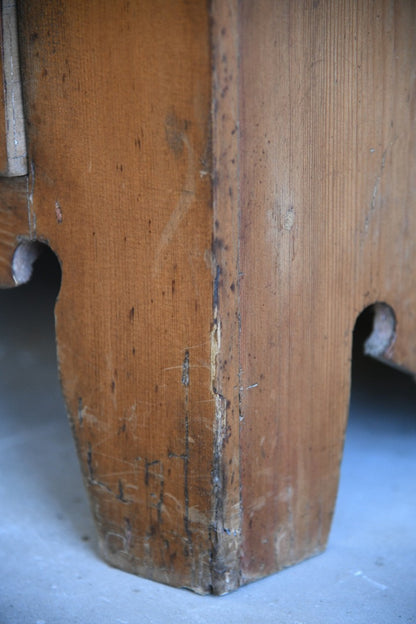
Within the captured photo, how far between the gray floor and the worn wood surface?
0.17ft

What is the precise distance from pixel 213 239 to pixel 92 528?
1.91 feet

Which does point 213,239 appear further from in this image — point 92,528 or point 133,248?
point 92,528

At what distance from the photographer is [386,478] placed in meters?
1.61

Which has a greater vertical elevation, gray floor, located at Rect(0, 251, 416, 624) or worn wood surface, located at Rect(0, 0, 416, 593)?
worn wood surface, located at Rect(0, 0, 416, 593)

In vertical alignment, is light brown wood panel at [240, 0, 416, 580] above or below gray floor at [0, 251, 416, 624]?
above

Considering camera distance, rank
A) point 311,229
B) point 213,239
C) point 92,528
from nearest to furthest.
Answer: point 213,239 < point 311,229 < point 92,528

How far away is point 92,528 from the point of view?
4.66 feet

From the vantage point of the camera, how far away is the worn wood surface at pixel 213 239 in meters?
1.10

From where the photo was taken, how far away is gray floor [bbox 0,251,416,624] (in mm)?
1189

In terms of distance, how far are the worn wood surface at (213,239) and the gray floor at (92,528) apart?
0.17 ft

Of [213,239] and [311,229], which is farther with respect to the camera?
[311,229]

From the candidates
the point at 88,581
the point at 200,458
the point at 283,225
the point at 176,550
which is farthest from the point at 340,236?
the point at 88,581

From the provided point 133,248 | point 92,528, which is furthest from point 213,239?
point 92,528

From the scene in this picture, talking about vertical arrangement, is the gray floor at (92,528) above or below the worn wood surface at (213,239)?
below
